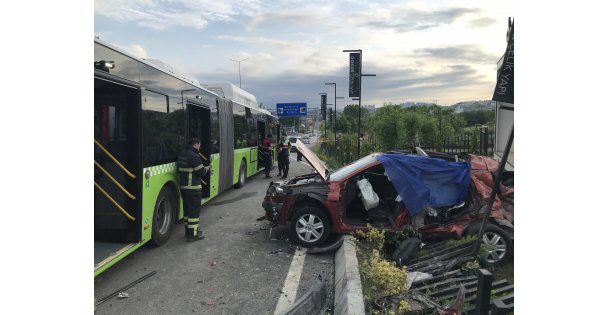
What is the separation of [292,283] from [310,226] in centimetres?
137

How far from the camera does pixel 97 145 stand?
5.62 meters

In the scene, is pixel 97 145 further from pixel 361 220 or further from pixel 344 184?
pixel 361 220

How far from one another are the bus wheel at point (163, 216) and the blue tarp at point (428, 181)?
3606 mm

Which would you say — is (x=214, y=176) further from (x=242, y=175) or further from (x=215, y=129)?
(x=242, y=175)

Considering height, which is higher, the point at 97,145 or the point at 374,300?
the point at 97,145

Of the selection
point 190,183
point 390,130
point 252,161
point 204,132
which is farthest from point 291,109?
point 190,183

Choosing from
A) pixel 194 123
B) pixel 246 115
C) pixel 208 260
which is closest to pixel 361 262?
pixel 208 260

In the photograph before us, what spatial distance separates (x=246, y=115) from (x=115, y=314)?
9995 mm

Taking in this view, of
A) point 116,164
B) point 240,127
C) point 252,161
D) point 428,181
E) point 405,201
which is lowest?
point 405,201

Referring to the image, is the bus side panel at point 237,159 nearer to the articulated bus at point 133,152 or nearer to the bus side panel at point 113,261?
the articulated bus at point 133,152

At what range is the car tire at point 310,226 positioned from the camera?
6.41 meters

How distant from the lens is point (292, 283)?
5227 millimetres

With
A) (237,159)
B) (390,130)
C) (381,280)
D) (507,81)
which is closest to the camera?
(507,81)

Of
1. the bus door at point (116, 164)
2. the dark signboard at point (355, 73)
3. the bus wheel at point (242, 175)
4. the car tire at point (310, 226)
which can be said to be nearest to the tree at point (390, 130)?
the dark signboard at point (355, 73)
